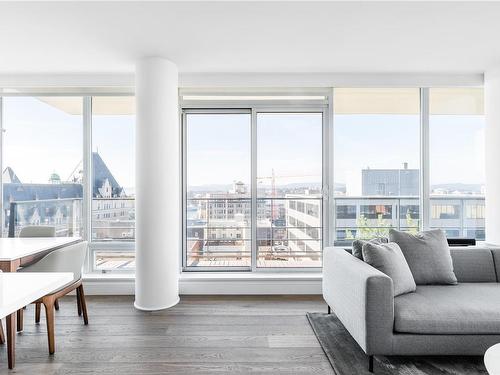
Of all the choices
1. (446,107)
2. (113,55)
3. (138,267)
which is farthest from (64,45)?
(446,107)

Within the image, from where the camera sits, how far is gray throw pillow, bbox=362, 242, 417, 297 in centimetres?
230

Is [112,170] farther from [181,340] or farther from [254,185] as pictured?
[181,340]

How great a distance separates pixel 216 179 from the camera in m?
3.90

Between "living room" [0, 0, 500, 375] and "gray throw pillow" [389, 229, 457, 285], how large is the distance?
17mm

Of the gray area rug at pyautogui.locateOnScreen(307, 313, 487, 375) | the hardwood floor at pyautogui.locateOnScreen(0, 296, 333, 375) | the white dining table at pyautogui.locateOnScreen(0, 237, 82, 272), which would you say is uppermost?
the white dining table at pyautogui.locateOnScreen(0, 237, 82, 272)

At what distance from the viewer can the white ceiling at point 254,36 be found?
2.36 metres

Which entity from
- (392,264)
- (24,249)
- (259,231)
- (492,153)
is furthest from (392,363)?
(24,249)

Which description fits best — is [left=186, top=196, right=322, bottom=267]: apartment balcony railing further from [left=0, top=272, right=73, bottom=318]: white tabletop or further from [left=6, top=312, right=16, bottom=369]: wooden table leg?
[left=0, top=272, right=73, bottom=318]: white tabletop

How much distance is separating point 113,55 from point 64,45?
42 centimetres

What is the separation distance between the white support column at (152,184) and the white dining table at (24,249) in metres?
0.68

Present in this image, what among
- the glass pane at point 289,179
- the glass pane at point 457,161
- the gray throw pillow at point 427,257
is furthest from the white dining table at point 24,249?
the glass pane at point 457,161

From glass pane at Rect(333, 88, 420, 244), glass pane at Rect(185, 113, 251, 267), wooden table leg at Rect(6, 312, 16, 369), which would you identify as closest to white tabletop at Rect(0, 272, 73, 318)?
wooden table leg at Rect(6, 312, 16, 369)

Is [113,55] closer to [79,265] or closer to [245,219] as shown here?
[79,265]

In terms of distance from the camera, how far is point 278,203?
3891 mm
